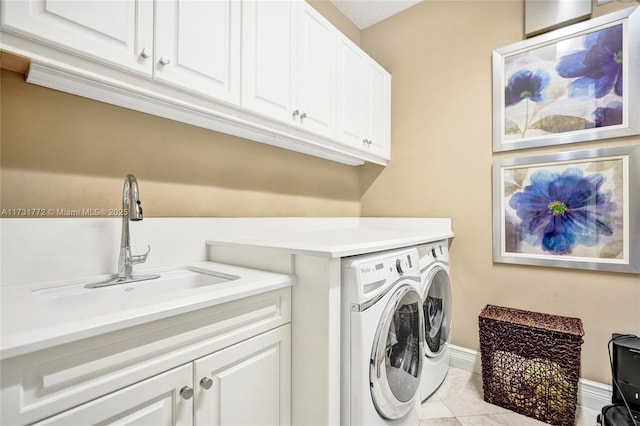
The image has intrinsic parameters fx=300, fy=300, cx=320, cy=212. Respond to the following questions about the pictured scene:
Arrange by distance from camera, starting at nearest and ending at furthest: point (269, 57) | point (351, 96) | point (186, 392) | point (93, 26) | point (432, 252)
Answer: point (186, 392) → point (93, 26) → point (269, 57) → point (432, 252) → point (351, 96)

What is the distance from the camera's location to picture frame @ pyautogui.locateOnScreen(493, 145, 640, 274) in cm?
170

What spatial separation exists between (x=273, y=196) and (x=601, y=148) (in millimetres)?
2000

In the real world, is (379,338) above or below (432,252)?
below

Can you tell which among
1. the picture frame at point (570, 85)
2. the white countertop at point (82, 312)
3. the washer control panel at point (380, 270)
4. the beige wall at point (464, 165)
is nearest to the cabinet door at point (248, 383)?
the white countertop at point (82, 312)

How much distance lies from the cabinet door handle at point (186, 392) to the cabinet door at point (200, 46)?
1.06 metres

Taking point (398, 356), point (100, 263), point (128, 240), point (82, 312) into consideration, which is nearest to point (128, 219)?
point (128, 240)

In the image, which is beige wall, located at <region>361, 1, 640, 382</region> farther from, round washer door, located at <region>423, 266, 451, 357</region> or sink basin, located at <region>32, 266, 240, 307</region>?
sink basin, located at <region>32, 266, 240, 307</region>

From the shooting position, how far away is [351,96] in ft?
6.97

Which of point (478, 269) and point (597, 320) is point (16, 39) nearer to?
point (478, 269)

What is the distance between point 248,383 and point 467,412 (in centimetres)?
139

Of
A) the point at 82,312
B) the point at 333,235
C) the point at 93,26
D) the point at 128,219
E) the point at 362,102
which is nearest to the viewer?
the point at 82,312

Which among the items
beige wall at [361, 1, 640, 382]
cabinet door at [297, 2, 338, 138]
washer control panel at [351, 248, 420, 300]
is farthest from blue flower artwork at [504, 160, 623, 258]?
cabinet door at [297, 2, 338, 138]

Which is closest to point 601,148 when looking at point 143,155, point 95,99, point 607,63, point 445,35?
point 607,63

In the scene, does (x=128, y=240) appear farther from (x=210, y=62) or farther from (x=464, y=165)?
(x=464, y=165)
